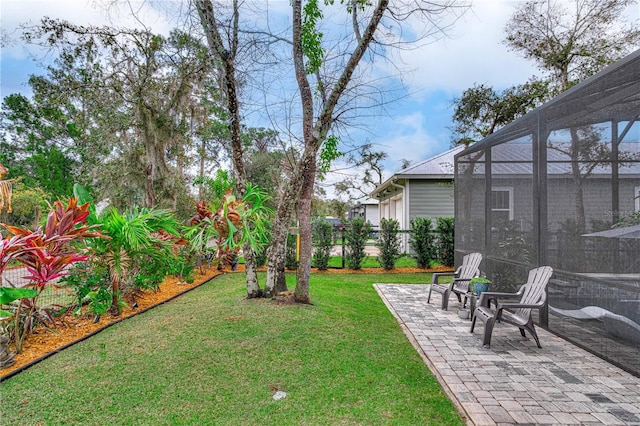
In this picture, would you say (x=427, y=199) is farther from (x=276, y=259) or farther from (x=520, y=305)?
(x=520, y=305)

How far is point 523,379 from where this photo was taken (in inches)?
126

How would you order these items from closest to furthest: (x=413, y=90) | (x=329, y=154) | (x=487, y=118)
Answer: (x=329, y=154)
(x=413, y=90)
(x=487, y=118)

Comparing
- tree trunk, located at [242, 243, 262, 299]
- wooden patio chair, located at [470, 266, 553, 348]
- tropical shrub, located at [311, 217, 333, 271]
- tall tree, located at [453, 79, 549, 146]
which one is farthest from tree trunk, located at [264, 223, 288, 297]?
tall tree, located at [453, 79, 549, 146]

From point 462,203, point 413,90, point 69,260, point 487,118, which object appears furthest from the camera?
point 487,118

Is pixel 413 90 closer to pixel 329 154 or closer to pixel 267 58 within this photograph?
pixel 329 154

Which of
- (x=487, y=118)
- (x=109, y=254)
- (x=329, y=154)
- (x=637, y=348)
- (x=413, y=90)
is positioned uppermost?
(x=487, y=118)

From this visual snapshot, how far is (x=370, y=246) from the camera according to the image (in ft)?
34.8

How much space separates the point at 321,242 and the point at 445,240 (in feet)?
12.3

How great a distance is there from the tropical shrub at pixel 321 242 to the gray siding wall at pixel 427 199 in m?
4.34

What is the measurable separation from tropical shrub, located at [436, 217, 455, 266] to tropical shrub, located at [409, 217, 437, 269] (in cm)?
20

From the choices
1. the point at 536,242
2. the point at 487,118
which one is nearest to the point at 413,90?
the point at 536,242

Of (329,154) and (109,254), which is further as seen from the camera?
(329,154)

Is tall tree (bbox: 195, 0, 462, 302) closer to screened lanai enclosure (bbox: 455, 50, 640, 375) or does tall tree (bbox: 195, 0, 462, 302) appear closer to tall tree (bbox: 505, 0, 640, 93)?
screened lanai enclosure (bbox: 455, 50, 640, 375)

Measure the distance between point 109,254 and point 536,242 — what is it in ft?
20.0
